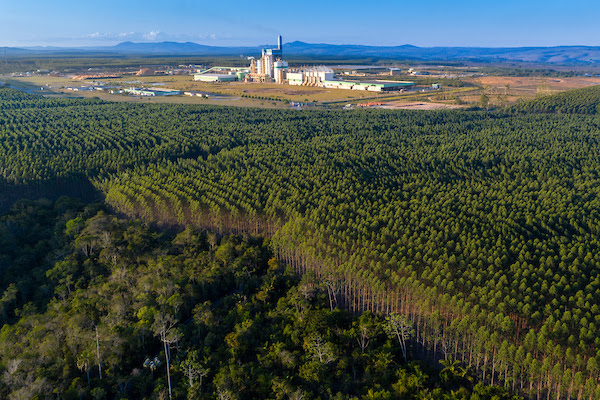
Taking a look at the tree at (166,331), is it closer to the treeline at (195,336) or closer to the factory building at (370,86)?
the treeline at (195,336)

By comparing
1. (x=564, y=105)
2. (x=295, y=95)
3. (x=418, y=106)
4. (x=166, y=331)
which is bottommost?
(x=166, y=331)

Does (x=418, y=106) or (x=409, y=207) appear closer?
(x=409, y=207)

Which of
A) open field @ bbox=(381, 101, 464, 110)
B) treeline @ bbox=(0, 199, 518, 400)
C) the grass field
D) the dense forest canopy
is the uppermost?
the grass field

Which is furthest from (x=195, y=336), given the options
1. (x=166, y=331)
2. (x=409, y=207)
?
(x=409, y=207)

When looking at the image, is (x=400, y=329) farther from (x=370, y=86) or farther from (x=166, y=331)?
(x=370, y=86)

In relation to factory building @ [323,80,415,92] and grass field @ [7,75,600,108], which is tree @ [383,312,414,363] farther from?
factory building @ [323,80,415,92]

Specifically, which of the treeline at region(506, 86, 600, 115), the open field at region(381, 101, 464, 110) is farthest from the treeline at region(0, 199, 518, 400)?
the treeline at region(506, 86, 600, 115)
